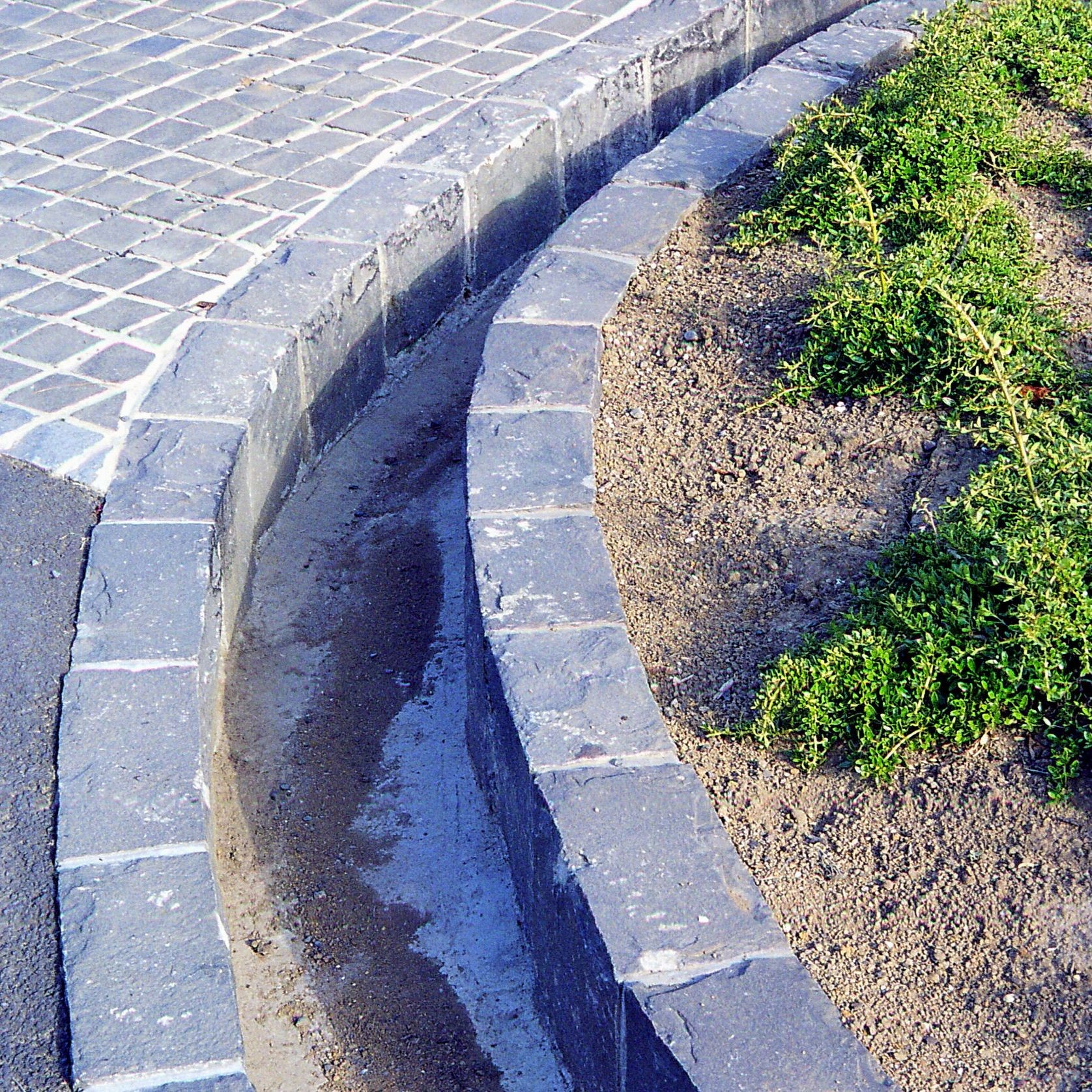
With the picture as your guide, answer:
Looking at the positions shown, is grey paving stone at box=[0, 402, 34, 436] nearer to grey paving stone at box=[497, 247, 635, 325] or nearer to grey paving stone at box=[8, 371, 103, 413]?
grey paving stone at box=[8, 371, 103, 413]

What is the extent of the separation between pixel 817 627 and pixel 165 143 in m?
3.50

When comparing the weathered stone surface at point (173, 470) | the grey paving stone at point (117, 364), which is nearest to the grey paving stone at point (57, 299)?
the grey paving stone at point (117, 364)

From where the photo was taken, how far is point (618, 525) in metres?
3.47

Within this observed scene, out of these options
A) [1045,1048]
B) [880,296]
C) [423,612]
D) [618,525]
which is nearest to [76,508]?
[423,612]

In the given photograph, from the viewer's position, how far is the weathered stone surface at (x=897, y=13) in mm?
5770

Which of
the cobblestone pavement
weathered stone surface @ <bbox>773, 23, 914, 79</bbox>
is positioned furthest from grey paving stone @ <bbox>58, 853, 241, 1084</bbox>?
weathered stone surface @ <bbox>773, 23, 914, 79</bbox>

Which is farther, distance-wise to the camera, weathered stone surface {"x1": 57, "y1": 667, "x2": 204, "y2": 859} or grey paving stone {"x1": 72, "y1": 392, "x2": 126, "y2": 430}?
grey paving stone {"x1": 72, "y1": 392, "x2": 126, "y2": 430}

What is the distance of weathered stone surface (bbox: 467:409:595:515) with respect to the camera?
331cm

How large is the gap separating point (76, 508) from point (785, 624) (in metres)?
1.84

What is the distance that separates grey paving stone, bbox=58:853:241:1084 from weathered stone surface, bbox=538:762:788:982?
691mm

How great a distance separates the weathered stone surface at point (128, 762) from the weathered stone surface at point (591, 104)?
3.10 metres

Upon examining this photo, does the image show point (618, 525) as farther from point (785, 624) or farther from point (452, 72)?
point (452, 72)

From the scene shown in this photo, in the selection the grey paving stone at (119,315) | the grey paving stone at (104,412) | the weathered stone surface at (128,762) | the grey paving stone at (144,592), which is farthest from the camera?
the grey paving stone at (119,315)

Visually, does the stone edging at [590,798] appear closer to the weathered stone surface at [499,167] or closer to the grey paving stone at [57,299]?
the weathered stone surface at [499,167]
